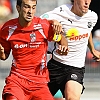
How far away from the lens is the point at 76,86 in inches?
325

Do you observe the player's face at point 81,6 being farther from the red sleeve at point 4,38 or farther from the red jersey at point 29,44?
the red sleeve at point 4,38

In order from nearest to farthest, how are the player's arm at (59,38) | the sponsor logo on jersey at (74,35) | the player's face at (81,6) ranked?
the player's arm at (59,38), the player's face at (81,6), the sponsor logo on jersey at (74,35)

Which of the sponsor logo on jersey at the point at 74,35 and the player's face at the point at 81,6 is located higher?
the player's face at the point at 81,6

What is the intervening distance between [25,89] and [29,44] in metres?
0.63

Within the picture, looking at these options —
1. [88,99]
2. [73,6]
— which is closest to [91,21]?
[73,6]

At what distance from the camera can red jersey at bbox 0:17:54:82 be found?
762cm

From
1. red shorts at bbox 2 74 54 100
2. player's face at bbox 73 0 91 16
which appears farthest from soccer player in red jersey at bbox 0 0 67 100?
player's face at bbox 73 0 91 16

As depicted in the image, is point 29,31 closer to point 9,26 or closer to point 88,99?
point 9,26

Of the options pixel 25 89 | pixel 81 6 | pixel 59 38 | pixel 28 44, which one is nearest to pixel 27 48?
pixel 28 44

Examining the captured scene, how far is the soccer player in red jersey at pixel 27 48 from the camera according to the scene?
24.9 feet

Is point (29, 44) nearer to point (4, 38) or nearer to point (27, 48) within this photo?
point (27, 48)

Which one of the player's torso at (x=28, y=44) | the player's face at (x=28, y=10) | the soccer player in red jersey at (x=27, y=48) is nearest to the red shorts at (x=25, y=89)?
the soccer player in red jersey at (x=27, y=48)

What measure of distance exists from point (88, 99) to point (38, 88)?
681cm

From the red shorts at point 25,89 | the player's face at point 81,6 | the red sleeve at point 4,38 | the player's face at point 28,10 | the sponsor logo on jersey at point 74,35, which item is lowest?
the red shorts at point 25,89
